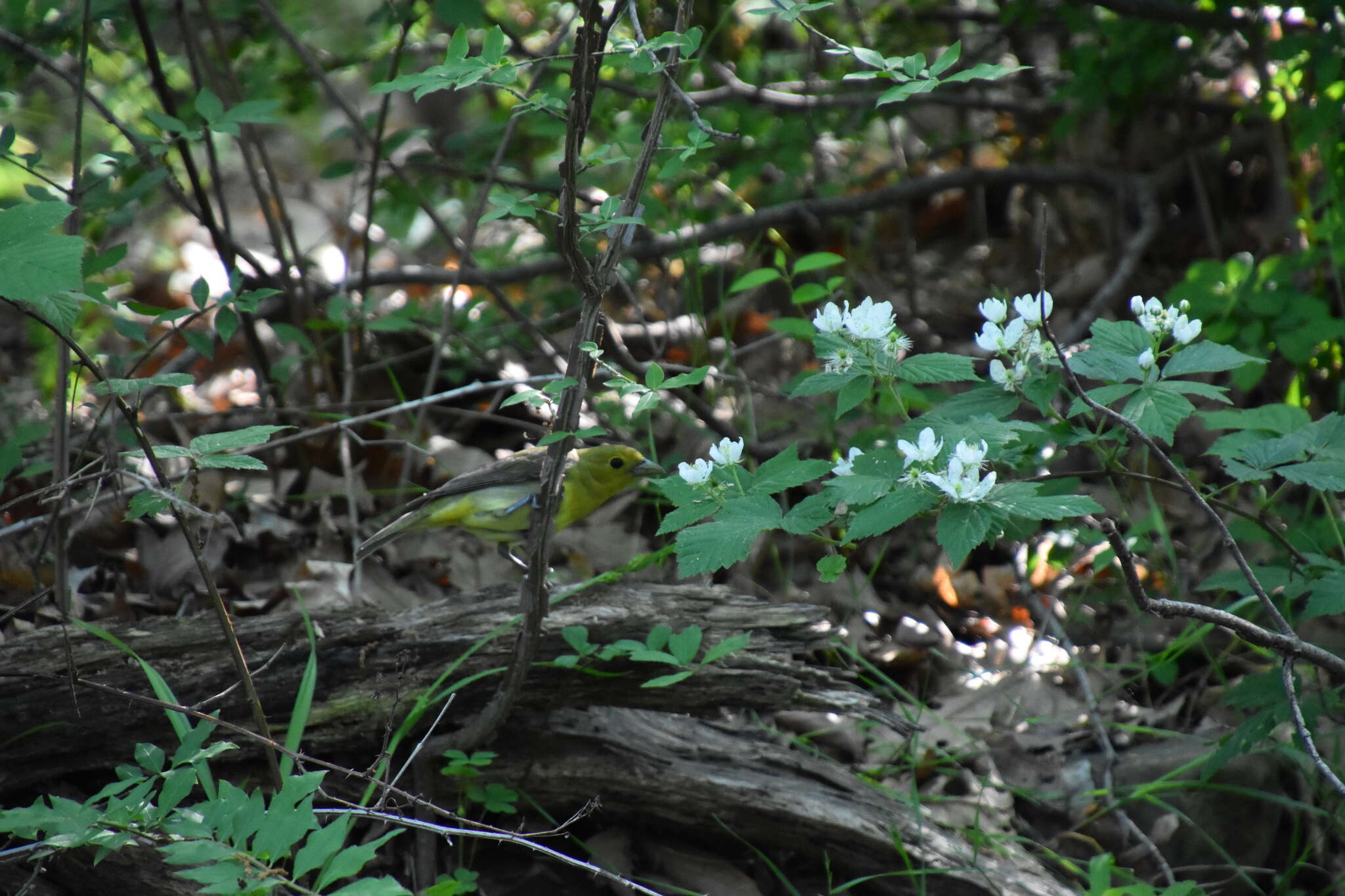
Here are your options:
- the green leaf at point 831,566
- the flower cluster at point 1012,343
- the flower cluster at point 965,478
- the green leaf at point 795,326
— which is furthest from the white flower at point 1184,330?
the green leaf at point 795,326

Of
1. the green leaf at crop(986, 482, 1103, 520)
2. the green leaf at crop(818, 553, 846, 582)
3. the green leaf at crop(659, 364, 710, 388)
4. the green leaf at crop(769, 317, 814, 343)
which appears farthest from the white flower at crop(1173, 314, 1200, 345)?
the green leaf at crop(769, 317, 814, 343)

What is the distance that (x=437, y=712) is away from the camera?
9.93ft

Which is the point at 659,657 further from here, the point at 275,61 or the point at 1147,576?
the point at 275,61

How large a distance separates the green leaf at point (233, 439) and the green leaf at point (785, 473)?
907 millimetres

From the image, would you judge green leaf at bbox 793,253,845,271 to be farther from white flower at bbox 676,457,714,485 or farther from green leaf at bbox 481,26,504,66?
green leaf at bbox 481,26,504,66

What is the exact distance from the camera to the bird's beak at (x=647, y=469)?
3.92 metres

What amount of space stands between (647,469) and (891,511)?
2.14 meters

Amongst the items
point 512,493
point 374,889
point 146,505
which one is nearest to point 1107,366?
point 374,889

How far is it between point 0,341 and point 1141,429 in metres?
6.64

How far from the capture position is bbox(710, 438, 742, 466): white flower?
224cm

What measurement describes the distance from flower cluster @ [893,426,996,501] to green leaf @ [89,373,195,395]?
4.63ft

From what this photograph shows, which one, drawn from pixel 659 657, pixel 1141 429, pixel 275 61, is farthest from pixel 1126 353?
pixel 275 61

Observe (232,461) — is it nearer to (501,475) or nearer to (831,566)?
(831,566)

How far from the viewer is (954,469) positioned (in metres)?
1.93
